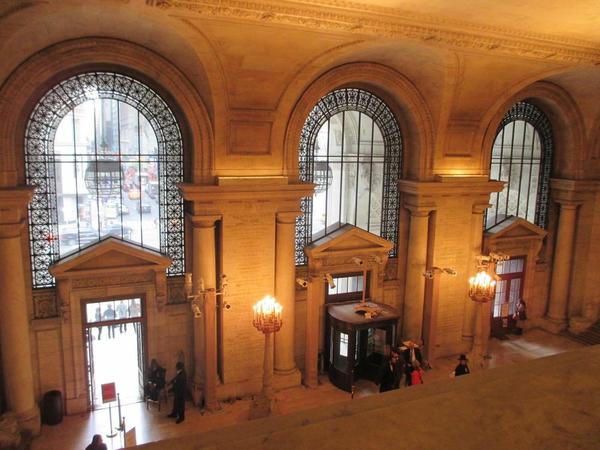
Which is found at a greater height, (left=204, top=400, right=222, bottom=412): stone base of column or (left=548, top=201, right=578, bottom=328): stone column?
(left=548, top=201, right=578, bottom=328): stone column

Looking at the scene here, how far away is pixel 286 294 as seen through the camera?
1204 centimetres

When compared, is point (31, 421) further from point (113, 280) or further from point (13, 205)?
point (13, 205)

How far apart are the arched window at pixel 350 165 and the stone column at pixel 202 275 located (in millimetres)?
→ 2370

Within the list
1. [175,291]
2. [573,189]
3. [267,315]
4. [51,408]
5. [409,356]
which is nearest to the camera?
[267,315]

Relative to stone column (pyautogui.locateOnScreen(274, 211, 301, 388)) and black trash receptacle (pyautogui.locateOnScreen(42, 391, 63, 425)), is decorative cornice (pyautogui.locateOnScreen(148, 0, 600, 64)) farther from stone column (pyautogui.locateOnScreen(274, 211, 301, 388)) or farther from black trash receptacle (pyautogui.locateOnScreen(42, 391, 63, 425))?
black trash receptacle (pyautogui.locateOnScreen(42, 391, 63, 425))

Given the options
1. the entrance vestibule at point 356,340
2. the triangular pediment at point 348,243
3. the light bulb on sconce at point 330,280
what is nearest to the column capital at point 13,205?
the triangular pediment at point 348,243

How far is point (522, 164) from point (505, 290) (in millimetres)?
3665

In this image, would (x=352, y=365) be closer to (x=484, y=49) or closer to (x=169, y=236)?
(x=169, y=236)

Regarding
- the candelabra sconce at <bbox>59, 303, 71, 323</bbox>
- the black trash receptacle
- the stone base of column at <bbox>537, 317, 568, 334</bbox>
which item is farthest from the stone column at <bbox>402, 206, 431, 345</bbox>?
the black trash receptacle

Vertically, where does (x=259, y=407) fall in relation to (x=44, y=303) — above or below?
below

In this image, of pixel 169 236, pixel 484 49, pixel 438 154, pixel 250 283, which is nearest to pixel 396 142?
pixel 438 154

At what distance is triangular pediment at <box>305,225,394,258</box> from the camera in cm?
1268

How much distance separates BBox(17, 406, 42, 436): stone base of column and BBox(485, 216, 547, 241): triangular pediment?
11565 millimetres

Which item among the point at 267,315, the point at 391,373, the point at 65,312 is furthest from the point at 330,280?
the point at 65,312
